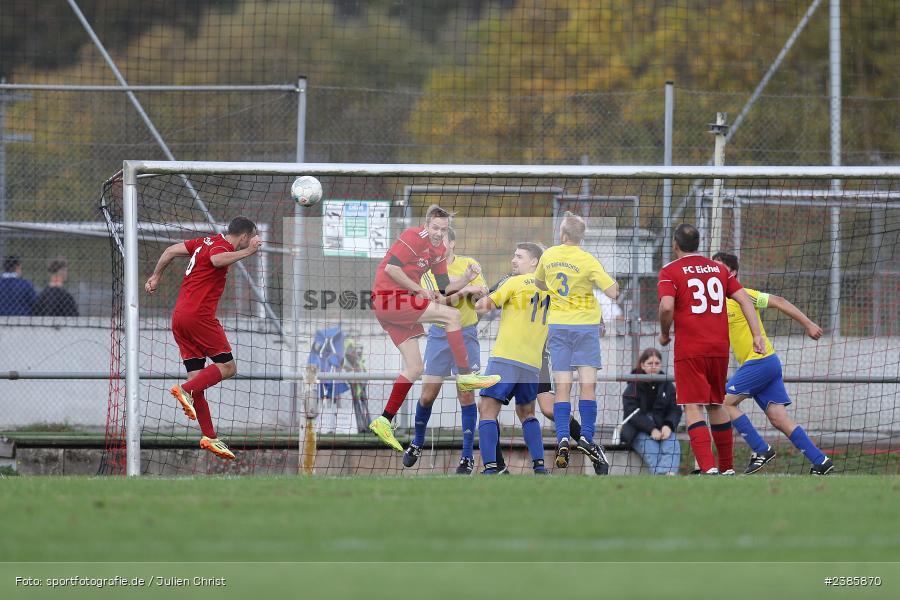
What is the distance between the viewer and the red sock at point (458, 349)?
9414mm

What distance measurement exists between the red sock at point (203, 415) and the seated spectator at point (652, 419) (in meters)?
3.86

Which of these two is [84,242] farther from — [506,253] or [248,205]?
[506,253]

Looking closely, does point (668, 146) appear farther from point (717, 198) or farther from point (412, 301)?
point (412, 301)

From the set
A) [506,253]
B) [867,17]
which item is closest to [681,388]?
[506,253]

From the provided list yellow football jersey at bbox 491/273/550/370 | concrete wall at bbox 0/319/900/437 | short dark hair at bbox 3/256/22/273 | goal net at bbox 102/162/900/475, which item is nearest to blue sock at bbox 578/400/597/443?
yellow football jersey at bbox 491/273/550/370

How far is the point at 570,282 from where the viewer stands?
9.24 m

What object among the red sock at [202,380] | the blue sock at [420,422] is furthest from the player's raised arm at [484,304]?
the red sock at [202,380]

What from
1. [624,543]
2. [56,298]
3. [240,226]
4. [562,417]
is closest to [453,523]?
[624,543]

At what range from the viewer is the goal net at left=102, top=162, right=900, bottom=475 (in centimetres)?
1071

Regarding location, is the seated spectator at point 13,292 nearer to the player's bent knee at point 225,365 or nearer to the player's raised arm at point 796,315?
the player's bent knee at point 225,365

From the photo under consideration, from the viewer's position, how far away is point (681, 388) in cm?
864

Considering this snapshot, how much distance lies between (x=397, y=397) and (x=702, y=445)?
246 cm

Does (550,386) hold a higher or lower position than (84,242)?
lower

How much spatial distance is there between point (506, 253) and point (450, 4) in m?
11.1
